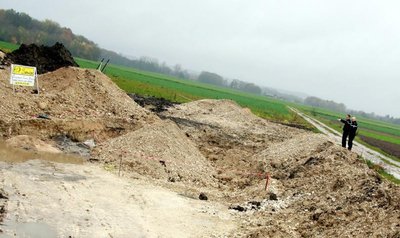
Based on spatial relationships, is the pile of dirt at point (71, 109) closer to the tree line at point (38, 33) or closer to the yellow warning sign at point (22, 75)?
the yellow warning sign at point (22, 75)

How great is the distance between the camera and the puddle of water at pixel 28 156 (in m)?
16.0

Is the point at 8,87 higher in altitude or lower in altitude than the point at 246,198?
higher

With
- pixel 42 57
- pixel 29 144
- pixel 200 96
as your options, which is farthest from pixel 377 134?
pixel 29 144

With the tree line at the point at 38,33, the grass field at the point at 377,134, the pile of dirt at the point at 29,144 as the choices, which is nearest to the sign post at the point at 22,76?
the pile of dirt at the point at 29,144

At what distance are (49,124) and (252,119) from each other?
20.5 metres

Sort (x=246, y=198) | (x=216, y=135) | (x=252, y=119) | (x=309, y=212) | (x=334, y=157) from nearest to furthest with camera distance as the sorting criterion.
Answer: (x=309, y=212) < (x=246, y=198) < (x=334, y=157) < (x=216, y=135) < (x=252, y=119)

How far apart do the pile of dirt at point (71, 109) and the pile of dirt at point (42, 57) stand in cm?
966

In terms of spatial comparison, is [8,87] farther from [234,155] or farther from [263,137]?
[263,137]

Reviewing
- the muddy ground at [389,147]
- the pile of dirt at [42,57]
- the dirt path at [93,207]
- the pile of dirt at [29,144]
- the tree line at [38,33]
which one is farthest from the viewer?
the tree line at [38,33]

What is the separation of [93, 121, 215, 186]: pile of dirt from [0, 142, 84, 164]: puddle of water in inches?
41.9

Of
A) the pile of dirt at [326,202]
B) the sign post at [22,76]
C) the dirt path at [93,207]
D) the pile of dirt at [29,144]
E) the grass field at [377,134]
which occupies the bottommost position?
the grass field at [377,134]

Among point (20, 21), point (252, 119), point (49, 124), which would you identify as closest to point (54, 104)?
point (49, 124)

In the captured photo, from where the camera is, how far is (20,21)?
113m

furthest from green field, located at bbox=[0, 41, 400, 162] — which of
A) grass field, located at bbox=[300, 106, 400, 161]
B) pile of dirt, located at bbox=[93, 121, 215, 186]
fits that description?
pile of dirt, located at bbox=[93, 121, 215, 186]
